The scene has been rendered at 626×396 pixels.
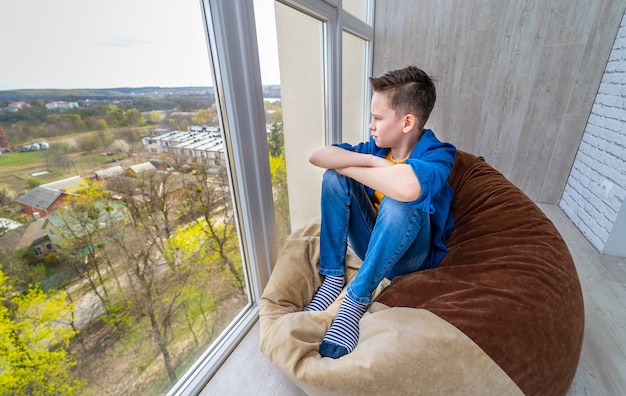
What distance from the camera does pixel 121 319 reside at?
2.60 ft

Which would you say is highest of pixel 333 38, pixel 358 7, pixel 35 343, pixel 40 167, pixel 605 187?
pixel 358 7

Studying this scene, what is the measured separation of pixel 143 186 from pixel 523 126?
103 inches

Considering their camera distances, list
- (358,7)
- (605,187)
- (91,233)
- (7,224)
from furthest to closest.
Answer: (358,7) → (605,187) → (91,233) → (7,224)

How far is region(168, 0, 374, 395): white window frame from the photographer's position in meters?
0.84

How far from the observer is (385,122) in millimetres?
963

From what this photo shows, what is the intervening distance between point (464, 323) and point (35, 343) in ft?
3.35

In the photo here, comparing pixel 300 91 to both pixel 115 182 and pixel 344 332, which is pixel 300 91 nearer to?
pixel 115 182

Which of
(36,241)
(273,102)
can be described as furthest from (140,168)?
(273,102)

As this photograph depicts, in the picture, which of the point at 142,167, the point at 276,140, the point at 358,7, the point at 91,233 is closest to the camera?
the point at 91,233

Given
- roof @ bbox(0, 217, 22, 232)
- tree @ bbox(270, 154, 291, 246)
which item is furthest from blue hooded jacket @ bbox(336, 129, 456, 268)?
roof @ bbox(0, 217, 22, 232)

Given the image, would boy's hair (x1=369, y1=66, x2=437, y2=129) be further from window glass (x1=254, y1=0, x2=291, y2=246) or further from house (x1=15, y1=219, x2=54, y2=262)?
house (x1=15, y1=219, x2=54, y2=262)

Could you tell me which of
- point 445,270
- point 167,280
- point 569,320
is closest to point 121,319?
point 167,280

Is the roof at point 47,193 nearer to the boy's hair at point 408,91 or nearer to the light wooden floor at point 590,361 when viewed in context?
the light wooden floor at point 590,361

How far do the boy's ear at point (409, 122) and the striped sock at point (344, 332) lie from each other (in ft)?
2.00
